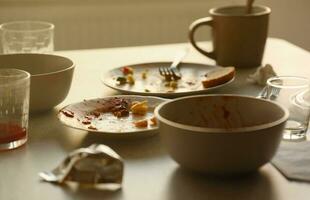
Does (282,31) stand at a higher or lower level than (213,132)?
lower

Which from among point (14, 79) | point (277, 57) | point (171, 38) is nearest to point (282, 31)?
point (171, 38)

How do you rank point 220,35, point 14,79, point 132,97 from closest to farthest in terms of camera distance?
point 14,79, point 132,97, point 220,35

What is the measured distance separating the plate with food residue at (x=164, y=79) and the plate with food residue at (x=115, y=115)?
75 mm

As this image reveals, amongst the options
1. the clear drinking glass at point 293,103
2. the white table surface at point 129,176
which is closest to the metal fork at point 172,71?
the white table surface at point 129,176

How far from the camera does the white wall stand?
224 cm

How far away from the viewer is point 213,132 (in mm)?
720

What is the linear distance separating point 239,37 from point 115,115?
1.35 ft

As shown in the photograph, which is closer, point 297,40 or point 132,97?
point 132,97

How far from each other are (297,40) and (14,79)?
180cm

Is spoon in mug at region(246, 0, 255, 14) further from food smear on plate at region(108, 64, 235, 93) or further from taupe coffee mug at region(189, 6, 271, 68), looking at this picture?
food smear on plate at region(108, 64, 235, 93)

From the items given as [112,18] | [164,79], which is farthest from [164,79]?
[112,18]

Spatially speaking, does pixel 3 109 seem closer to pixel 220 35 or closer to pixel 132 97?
pixel 132 97

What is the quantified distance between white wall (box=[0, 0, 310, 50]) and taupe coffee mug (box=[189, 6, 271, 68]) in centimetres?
101

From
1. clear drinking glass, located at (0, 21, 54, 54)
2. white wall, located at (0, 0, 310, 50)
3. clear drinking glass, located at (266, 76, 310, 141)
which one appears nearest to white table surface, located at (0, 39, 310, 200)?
clear drinking glass, located at (266, 76, 310, 141)
